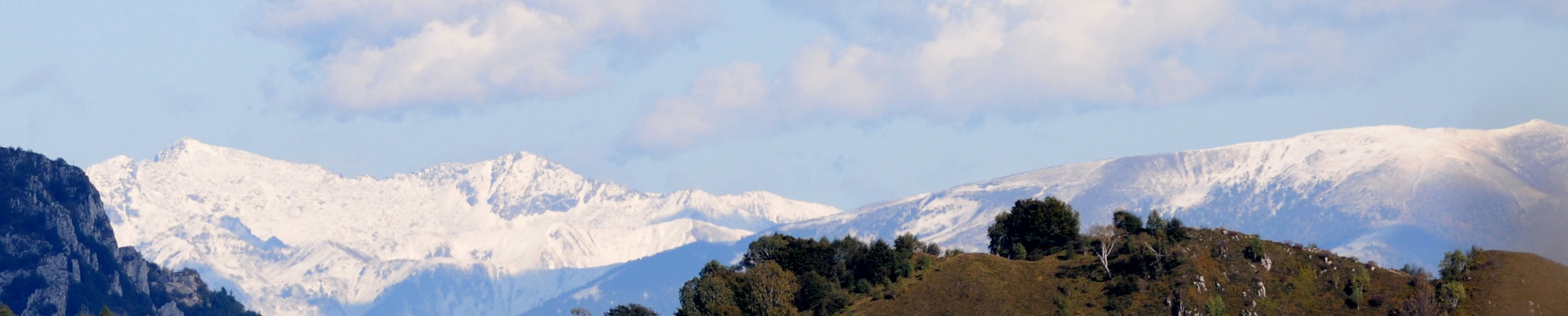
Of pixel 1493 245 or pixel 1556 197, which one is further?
pixel 1493 245

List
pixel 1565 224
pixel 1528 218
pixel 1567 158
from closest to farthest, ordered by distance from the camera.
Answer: pixel 1565 224 < pixel 1528 218 < pixel 1567 158

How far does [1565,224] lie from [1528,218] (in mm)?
15884

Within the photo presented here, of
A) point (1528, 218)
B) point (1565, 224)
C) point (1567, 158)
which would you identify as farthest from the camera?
point (1567, 158)

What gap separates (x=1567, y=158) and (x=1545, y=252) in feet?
90.6

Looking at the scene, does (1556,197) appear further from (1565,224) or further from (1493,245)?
(1493,245)

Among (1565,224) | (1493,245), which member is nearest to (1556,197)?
(1565,224)

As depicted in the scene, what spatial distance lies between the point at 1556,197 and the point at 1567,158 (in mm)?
30283

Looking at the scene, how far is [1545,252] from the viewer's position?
172 meters

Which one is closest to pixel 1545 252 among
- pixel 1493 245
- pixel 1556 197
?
pixel 1556 197

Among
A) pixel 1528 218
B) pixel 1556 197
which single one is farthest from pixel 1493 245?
pixel 1556 197

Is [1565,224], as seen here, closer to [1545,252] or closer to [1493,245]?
[1545,252]

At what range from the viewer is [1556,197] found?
168375 millimetres

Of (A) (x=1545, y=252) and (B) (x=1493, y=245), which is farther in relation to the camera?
(B) (x=1493, y=245)

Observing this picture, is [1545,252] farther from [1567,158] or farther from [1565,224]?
[1567,158]
